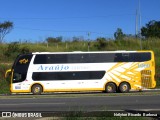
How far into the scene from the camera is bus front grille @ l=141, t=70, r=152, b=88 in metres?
31.8

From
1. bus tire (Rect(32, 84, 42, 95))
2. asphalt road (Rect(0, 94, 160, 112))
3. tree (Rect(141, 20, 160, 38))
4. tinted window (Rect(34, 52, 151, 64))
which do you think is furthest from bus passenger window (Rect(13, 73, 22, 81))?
tree (Rect(141, 20, 160, 38))

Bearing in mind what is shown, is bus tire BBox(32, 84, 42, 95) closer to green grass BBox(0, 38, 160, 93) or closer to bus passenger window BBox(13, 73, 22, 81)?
bus passenger window BBox(13, 73, 22, 81)

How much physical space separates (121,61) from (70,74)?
167 inches

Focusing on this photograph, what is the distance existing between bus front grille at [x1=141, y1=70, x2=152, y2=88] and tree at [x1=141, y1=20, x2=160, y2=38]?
168 feet

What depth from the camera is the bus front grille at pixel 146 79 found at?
1254 inches

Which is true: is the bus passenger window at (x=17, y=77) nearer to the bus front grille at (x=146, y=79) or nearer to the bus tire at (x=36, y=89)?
the bus tire at (x=36, y=89)

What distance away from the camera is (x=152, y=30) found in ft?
280

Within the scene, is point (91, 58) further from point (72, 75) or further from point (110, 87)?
point (110, 87)

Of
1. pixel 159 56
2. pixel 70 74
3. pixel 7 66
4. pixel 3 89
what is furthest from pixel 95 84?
pixel 159 56

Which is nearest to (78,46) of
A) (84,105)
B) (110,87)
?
(110,87)

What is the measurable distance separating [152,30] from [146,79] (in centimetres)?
5491

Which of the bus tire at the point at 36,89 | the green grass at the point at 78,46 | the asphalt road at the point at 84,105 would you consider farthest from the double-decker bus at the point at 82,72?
the green grass at the point at 78,46

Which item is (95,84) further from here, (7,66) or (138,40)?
(138,40)

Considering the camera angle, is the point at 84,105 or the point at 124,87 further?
the point at 124,87
